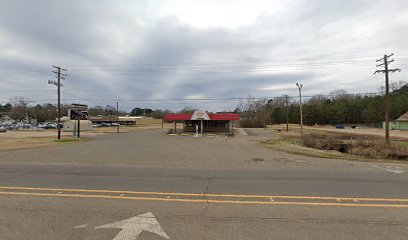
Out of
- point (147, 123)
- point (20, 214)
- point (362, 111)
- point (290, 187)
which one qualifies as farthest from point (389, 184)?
point (147, 123)

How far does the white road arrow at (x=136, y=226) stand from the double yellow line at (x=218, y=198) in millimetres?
1455

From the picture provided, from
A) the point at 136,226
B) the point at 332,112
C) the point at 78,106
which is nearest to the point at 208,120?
the point at 78,106

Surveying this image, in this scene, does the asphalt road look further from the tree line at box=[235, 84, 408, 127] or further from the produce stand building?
the tree line at box=[235, 84, 408, 127]

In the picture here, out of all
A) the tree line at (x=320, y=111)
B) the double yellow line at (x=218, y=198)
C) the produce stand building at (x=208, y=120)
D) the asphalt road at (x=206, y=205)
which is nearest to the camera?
the asphalt road at (x=206, y=205)

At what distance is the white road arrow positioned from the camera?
4.84 meters

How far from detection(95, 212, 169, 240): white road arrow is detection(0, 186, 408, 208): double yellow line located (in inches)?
57.3

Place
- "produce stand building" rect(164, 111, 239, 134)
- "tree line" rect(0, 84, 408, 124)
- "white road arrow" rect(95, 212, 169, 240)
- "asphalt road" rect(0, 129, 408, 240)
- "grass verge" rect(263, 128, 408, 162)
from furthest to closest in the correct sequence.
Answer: "tree line" rect(0, 84, 408, 124) → "produce stand building" rect(164, 111, 239, 134) → "grass verge" rect(263, 128, 408, 162) → "asphalt road" rect(0, 129, 408, 240) → "white road arrow" rect(95, 212, 169, 240)

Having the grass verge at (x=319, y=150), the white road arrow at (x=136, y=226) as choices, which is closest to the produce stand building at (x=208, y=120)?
the grass verge at (x=319, y=150)

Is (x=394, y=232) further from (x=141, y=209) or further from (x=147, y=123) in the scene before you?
(x=147, y=123)

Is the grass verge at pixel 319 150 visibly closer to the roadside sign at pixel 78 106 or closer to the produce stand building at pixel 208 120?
the produce stand building at pixel 208 120

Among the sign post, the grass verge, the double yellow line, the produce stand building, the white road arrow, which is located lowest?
the grass verge

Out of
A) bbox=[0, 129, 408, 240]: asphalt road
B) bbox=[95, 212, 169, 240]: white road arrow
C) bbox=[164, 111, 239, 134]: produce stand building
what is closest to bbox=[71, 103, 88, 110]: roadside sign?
bbox=[164, 111, 239, 134]: produce stand building

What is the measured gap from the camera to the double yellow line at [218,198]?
22.5 feet

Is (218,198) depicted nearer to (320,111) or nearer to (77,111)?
(77,111)
